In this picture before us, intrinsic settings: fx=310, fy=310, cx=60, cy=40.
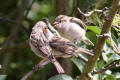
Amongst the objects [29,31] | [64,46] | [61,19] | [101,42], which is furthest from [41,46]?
[29,31]

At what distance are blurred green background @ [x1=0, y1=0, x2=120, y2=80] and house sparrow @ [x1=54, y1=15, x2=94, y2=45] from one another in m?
0.08

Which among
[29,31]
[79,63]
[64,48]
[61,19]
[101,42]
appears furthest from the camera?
[29,31]

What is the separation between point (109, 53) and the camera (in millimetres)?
2168

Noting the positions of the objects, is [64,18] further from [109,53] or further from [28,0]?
[28,0]

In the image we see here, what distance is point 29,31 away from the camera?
361 centimetres

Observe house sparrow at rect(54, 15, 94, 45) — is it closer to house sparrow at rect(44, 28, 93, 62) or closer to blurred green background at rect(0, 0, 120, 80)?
blurred green background at rect(0, 0, 120, 80)

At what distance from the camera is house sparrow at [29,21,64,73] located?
6.64 ft

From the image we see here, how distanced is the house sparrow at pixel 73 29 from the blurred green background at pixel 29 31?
0.08 meters

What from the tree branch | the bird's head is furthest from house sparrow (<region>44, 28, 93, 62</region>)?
the bird's head

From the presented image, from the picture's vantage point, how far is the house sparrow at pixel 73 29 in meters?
2.24

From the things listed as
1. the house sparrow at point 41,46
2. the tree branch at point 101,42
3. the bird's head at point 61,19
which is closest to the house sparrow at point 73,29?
the bird's head at point 61,19

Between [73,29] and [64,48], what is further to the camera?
[73,29]

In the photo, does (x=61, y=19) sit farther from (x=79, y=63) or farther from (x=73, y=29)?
(x=79, y=63)

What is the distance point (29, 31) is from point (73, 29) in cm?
140
